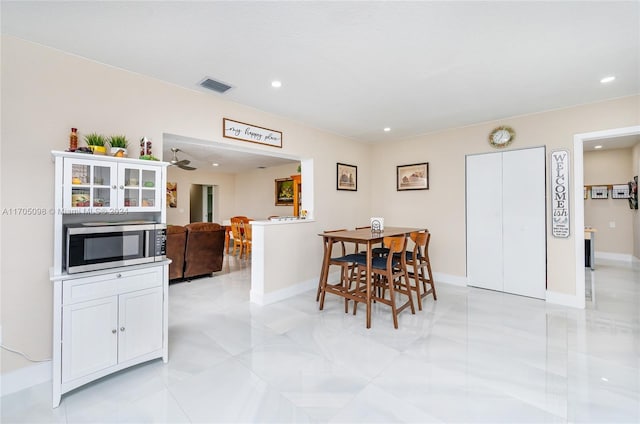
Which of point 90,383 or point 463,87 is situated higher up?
point 463,87

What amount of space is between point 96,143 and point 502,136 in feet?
15.5

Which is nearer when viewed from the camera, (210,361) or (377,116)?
(210,361)

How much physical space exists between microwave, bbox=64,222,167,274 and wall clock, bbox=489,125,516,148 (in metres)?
4.34

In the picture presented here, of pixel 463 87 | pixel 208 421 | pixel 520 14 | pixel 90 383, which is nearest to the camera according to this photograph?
pixel 208 421

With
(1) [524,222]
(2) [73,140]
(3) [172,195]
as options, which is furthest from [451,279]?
(3) [172,195]

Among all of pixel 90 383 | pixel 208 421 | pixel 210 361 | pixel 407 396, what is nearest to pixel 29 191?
pixel 90 383

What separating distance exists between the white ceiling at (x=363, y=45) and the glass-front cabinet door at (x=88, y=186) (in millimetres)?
934

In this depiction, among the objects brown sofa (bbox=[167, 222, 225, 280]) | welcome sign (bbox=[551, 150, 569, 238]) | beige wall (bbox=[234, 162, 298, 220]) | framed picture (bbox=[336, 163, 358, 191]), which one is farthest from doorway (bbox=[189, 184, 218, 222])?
welcome sign (bbox=[551, 150, 569, 238])

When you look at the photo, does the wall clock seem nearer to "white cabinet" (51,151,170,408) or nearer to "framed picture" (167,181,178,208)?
"white cabinet" (51,151,170,408)

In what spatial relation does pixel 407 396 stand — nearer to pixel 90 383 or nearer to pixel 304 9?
pixel 90 383

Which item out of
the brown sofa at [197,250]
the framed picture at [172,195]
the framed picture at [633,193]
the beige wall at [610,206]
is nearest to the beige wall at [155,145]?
the brown sofa at [197,250]

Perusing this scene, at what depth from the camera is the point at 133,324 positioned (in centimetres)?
210

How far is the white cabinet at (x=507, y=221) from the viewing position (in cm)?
372

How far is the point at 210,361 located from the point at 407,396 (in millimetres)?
1542
